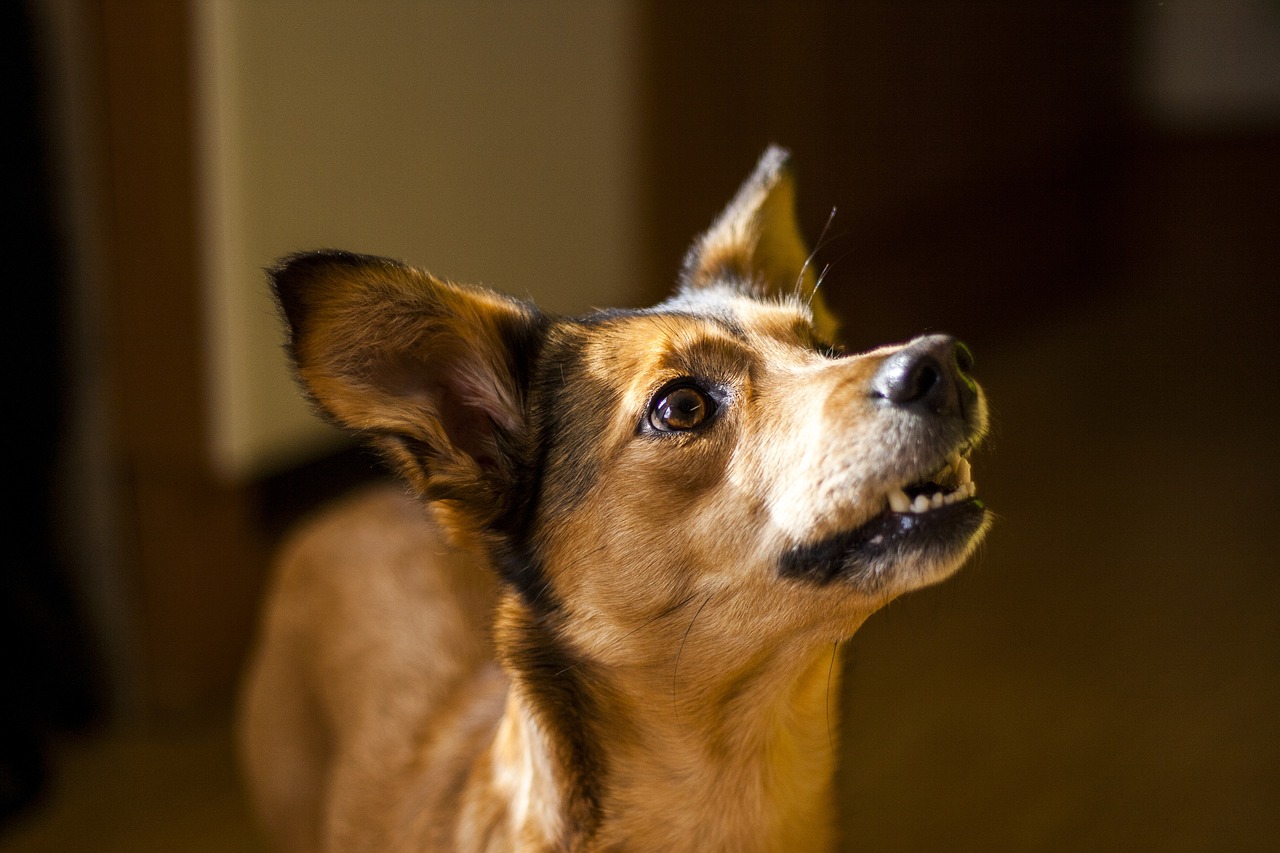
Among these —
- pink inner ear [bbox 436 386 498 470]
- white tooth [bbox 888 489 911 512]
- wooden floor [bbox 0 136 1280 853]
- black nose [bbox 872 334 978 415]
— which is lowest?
wooden floor [bbox 0 136 1280 853]

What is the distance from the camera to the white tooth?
127cm

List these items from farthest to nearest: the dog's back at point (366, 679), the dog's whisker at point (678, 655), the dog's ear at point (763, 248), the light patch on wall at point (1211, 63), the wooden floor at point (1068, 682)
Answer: the light patch on wall at point (1211, 63) → the wooden floor at point (1068, 682) → the dog's back at point (366, 679) → the dog's ear at point (763, 248) → the dog's whisker at point (678, 655)

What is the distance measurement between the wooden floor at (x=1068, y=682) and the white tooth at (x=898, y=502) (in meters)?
0.40

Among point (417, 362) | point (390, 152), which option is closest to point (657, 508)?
point (417, 362)

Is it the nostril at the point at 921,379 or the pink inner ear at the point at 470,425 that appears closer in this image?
the nostril at the point at 921,379

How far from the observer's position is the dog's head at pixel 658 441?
126 centimetres

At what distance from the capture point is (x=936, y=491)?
1306 mm

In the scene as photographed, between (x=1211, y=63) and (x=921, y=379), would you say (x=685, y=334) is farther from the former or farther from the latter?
(x=1211, y=63)

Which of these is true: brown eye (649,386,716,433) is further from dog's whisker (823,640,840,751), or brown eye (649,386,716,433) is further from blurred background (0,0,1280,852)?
blurred background (0,0,1280,852)

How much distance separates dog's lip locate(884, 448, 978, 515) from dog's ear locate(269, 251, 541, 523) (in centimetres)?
46

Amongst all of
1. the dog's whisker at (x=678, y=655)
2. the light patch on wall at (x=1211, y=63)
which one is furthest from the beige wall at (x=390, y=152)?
the light patch on wall at (x=1211, y=63)

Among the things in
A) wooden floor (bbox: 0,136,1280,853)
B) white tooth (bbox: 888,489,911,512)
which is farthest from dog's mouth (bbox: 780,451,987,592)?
wooden floor (bbox: 0,136,1280,853)

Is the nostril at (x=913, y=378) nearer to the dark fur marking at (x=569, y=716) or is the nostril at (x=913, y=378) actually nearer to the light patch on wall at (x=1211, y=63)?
the dark fur marking at (x=569, y=716)

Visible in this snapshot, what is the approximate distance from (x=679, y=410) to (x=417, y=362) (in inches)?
11.8
